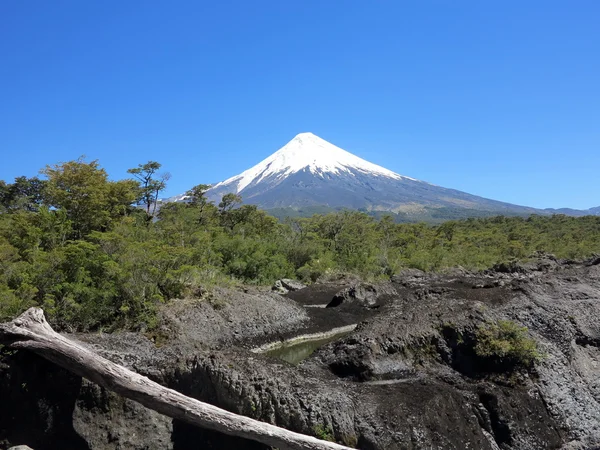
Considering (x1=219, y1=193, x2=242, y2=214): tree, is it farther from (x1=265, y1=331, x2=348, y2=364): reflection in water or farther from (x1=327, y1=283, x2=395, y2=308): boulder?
(x1=265, y1=331, x2=348, y2=364): reflection in water

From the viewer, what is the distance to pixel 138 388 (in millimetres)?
7457

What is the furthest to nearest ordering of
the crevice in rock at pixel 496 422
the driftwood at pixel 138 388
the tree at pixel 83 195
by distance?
the tree at pixel 83 195, the crevice in rock at pixel 496 422, the driftwood at pixel 138 388

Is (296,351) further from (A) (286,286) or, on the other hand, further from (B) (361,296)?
(A) (286,286)

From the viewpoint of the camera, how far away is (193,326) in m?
16.5

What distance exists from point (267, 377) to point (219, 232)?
23.3 meters

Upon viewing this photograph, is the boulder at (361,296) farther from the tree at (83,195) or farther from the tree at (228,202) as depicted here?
the tree at (228,202)

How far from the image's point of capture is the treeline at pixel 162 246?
14.3 metres

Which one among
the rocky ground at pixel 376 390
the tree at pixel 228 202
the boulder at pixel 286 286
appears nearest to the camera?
the rocky ground at pixel 376 390

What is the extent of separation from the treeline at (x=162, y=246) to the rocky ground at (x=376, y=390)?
269cm

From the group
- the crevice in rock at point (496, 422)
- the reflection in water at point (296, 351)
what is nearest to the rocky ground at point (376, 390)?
the crevice in rock at point (496, 422)

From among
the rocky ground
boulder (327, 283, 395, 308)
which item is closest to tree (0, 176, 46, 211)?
boulder (327, 283, 395, 308)

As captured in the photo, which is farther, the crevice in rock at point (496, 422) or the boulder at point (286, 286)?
the boulder at point (286, 286)

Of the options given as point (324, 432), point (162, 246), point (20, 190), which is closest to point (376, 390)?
point (324, 432)

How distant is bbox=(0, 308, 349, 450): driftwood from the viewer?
696 cm
